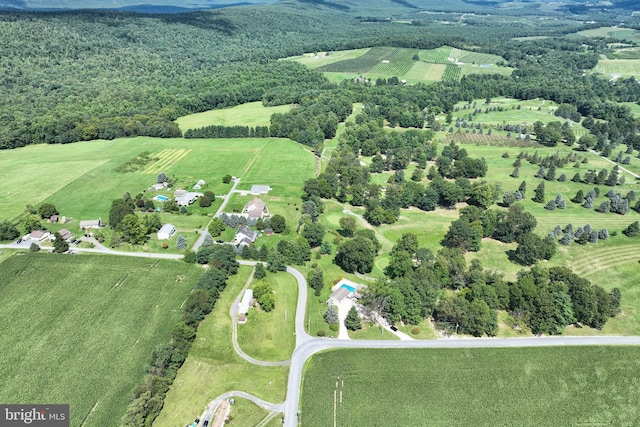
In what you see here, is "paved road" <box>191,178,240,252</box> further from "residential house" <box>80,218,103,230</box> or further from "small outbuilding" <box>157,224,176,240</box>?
"residential house" <box>80,218,103,230</box>

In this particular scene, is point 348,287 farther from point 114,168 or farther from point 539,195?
point 114,168

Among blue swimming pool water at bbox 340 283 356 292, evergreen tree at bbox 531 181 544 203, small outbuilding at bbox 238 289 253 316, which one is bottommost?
small outbuilding at bbox 238 289 253 316

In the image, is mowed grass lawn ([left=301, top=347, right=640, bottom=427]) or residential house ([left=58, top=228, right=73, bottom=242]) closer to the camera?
mowed grass lawn ([left=301, top=347, right=640, bottom=427])

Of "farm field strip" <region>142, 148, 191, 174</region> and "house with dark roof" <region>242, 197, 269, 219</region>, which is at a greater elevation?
"house with dark roof" <region>242, 197, 269, 219</region>

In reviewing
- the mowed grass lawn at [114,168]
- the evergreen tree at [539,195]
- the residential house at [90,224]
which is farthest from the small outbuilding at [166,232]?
the evergreen tree at [539,195]

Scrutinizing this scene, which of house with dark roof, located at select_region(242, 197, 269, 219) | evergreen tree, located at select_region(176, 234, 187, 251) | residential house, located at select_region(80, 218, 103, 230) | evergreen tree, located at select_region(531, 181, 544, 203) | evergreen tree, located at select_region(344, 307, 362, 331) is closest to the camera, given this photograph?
evergreen tree, located at select_region(344, 307, 362, 331)

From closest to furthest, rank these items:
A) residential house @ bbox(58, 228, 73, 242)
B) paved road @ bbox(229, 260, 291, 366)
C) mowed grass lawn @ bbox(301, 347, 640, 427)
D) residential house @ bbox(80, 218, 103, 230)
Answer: mowed grass lawn @ bbox(301, 347, 640, 427)
paved road @ bbox(229, 260, 291, 366)
residential house @ bbox(58, 228, 73, 242)
residential house @ bbox(80, 218, 103, 230)

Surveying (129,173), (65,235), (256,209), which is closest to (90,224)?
(65,235)

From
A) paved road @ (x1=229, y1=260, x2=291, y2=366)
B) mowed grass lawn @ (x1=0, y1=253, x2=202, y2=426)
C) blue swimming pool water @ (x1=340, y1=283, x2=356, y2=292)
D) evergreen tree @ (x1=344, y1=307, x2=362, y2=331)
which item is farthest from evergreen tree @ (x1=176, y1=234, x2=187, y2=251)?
evergreen tree @ (x1=344, y1=307, x2=362, y2=331)

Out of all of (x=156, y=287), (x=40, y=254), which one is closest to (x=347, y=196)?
(x=156, y=287)
